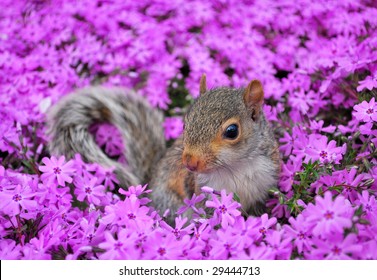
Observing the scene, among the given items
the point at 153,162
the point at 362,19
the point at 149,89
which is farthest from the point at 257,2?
the point at 153,162

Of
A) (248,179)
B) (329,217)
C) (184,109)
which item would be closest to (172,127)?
(184,109)

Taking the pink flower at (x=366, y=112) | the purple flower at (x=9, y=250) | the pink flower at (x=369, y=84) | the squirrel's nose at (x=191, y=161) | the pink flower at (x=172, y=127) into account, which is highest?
the pink flower at (x=369, y=84)

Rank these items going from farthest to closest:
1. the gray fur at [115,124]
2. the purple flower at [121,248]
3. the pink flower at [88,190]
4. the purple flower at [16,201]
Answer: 1. the gray fur at [115,124]
2. the pink flower at [88,190]
3. the purple flower at [16,201]
4. the purple flower at [121,248]

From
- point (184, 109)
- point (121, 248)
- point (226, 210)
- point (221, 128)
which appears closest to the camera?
point (121, 248)

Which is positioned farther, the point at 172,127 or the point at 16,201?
the point at 172,127

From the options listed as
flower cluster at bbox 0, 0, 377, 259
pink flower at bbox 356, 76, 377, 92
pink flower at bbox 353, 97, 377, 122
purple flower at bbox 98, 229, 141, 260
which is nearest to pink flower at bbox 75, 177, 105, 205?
flower cluster at bbox 0, 0, 377, 259

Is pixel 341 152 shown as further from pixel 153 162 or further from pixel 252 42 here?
pixel 252 42

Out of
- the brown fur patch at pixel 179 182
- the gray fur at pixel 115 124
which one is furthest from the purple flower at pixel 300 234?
the gray fur at pixel 115 124

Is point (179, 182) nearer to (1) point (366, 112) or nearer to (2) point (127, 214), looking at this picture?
(2) point (127, 214)

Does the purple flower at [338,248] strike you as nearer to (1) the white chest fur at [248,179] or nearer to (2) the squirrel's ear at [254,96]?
(1) the white chest fur at [248,179]
